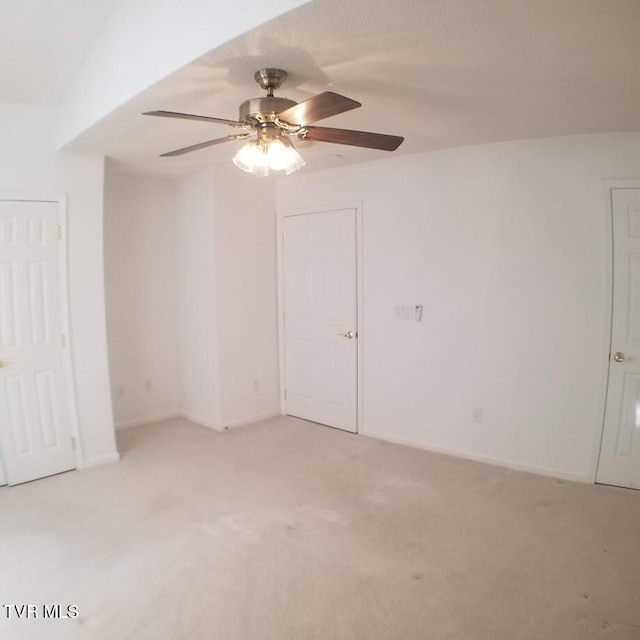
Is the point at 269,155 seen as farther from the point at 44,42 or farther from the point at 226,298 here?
the point at 226,298

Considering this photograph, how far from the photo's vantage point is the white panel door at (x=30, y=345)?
2.88 metres

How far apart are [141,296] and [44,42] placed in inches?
90.4

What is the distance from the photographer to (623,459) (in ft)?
9.36

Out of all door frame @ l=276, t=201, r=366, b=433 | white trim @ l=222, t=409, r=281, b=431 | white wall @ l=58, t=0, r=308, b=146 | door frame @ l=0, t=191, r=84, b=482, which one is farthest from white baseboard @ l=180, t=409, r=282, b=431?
white wall @ l=58, t=0, r=308, b=146

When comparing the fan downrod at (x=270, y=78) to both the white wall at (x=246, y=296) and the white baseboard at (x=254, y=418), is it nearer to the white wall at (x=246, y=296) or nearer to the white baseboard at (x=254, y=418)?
the white wall at (x=246, y=296)

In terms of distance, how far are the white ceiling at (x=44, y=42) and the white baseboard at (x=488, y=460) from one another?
11.6 feet

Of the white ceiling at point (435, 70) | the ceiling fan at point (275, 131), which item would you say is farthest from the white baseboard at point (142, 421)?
the ceiling fan at point (275, 131)

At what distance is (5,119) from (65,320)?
1.43 meters

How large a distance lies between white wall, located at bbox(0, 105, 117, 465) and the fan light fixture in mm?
1855

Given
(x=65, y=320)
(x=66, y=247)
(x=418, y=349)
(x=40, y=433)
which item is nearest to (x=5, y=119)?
(x=66, y=247)

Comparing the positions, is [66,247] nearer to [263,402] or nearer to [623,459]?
[263,402]

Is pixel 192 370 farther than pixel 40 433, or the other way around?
pixel 192 370

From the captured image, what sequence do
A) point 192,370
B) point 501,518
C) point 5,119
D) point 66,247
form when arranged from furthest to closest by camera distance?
point 192,370 → point 66,247 → point 5,119 → point 501,518

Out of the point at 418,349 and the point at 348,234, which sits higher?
the point at 348,234
